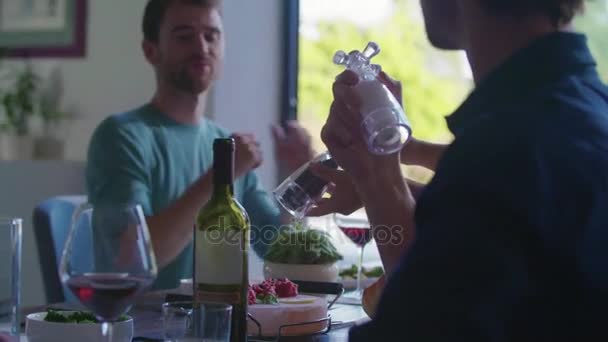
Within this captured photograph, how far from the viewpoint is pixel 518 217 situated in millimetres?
791

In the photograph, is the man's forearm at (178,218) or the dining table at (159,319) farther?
the man's forearm at (178,218)

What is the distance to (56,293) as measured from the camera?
2277 millimetres

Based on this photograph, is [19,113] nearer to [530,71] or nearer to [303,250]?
[303,250]

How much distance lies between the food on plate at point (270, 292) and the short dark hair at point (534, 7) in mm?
605

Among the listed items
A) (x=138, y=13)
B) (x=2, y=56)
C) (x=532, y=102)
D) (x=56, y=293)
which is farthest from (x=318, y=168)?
(x=2, y=56)

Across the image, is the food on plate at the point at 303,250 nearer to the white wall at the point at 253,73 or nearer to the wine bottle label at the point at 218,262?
the wine bottle label at the point at 218,262

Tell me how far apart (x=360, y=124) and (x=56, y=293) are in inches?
50.8

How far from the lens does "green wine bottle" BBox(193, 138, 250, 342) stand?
1.24 metres

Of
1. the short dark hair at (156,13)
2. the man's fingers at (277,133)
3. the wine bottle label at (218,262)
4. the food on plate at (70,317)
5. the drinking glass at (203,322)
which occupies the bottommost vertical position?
the food on plate at (70,317)

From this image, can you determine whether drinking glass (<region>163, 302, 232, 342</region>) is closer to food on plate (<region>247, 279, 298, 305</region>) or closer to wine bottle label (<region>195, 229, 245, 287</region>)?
wine bottle label (<region>195, 229, 245, 287</region>)

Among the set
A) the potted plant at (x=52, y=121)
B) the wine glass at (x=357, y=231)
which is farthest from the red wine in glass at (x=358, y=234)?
the potted plant at (x=52, y=121)

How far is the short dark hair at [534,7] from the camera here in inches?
38.3

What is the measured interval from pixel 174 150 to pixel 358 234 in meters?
0.80

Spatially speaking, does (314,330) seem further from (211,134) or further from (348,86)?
(211,134)
